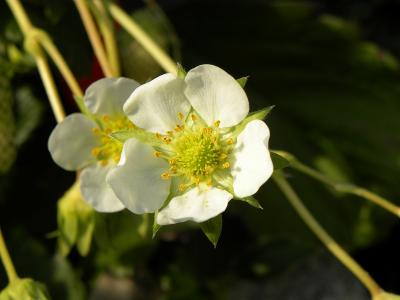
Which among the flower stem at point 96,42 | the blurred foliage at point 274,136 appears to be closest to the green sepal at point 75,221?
the flower stem at point 96,42

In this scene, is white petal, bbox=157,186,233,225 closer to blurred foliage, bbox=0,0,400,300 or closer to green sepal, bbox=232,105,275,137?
green sepal, bbox=232,105,275,137

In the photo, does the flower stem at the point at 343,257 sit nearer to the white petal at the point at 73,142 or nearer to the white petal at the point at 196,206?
the white petal at the point at 196,206

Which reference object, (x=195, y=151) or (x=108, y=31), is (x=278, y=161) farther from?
(x=108, y=31)

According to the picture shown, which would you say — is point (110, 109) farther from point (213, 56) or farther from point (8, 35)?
point (213, 56)

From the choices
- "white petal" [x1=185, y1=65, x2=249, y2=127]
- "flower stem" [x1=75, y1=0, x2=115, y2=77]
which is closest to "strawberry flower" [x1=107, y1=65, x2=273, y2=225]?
"white petal" [x1=185, y1=65, x2=249, y2=127]

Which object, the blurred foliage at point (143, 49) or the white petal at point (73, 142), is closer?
the white petal at point (73, 142)

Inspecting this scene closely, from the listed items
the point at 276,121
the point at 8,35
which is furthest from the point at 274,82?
the point at 8,35
